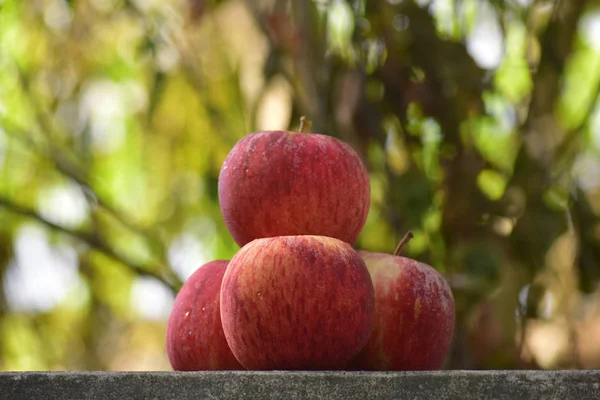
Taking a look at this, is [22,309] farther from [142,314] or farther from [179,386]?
[179,386]

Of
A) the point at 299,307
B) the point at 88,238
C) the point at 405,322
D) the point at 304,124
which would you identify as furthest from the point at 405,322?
the point at 88,238

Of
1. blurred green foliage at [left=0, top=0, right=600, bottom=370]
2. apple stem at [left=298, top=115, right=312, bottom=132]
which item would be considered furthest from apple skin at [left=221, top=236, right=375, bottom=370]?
blurred green foliage at [left=0, top=0, right=600, bottom=370]

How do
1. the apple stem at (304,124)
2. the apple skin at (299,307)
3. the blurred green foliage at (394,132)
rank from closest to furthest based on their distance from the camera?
the apple skin at (299,307) → the apple stem at (304,124) → the blurred green foliage at (394,132)

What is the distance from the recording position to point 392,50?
2303 millimetres

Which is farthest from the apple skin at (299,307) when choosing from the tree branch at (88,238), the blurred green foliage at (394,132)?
the tree branch at (88,238)

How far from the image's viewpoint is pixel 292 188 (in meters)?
1.04

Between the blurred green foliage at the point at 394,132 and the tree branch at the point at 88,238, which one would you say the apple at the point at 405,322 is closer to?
the blurred green foliage at the point at 394,132

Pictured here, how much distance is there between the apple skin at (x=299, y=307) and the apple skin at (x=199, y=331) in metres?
0.08

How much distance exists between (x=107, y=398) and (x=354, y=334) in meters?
0.28

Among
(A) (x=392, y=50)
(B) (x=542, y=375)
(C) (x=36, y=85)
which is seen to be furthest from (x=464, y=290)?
(C) (x=36, y=85)

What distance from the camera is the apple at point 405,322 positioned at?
1.02m

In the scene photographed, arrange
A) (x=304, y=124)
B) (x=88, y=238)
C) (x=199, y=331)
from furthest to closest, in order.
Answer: (x=88, y=238)
(x=304, y=124)
(x=199, y=331)

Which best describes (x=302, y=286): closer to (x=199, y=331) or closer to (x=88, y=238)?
(x=199, y=331)

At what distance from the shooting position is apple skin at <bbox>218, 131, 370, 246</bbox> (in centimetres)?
105
